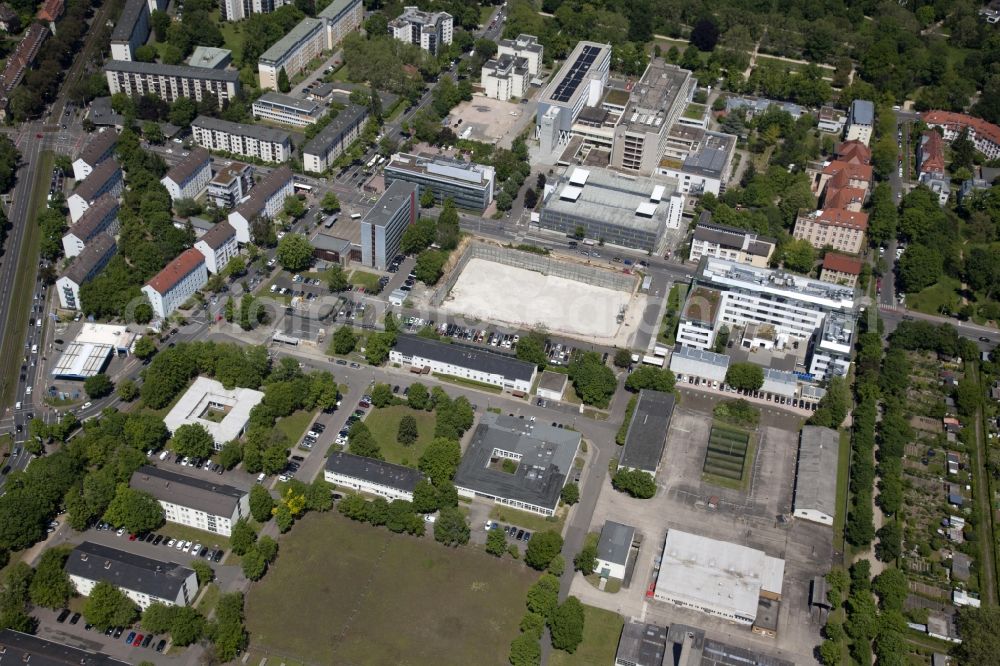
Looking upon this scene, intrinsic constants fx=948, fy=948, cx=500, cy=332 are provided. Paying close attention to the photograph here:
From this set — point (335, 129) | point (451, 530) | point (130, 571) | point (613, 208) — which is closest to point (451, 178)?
point (335, 129)

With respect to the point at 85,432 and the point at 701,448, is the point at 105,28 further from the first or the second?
the point at 701,448

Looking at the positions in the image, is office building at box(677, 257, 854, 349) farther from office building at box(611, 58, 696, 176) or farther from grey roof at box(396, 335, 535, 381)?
office building at box(611, 58, 696, 176)

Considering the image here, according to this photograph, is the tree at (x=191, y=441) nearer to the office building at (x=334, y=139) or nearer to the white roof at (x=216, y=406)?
the white roof at (x=216, y=406)

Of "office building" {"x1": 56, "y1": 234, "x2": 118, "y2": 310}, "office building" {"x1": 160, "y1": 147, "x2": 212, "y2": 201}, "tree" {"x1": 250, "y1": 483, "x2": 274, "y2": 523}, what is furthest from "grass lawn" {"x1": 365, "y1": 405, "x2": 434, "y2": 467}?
"office building" {"x1": 160, "y1": 147, "x2": 212, "y2": 201}

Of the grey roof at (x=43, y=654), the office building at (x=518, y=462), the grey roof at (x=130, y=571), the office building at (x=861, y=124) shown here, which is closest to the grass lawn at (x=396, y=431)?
the office building at (x=518, y=462)

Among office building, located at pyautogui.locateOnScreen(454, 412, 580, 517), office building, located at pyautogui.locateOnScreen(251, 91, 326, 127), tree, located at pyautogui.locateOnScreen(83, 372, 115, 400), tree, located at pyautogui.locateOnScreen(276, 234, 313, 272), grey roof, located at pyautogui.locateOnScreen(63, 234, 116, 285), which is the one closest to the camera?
office building, located at pyautogui.locateOnScreen(454, 412, 580, 517)
